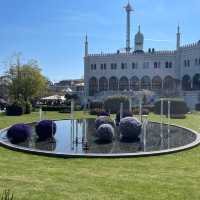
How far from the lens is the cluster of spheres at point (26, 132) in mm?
18406

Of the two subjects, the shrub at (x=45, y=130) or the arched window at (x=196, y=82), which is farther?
the arched window at (x=196, y=82)

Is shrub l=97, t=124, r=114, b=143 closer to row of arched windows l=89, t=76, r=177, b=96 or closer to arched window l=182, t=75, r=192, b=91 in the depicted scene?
arched window l=182, t=75, r=192, b=91

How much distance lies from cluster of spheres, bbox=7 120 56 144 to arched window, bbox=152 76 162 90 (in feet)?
170

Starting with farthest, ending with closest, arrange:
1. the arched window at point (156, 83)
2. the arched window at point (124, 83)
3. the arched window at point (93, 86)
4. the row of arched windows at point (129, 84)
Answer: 1. the arched window at point (93, 86)
2. the arched window at point (124, 83)
3. the arched window at point (156, 83)
4. the row of arched windows at point (129, 84)

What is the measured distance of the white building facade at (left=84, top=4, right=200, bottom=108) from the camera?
65.2 m

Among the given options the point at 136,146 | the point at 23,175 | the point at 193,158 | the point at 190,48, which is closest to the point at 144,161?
the point at 193,158

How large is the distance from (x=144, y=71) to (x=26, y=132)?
54.2 m

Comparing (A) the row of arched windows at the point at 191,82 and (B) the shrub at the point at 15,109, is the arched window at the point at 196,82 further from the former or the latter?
(B) the shrub at the point at 15,109

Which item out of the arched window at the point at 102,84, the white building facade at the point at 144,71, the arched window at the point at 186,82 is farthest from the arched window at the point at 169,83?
the arched window at the point at 102,84

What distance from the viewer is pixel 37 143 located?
59.7 ft

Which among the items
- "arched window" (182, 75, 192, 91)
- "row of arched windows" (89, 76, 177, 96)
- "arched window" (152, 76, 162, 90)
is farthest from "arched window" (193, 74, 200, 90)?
"arched window" (152, 76, 162, 90)

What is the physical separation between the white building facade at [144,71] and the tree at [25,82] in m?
16.3

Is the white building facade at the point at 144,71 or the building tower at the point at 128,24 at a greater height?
the building tower at the point at 128,24

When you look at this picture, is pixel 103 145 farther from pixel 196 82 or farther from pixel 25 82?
pixel 196 82
